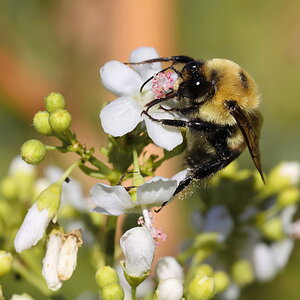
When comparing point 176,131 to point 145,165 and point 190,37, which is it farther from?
point 190,37

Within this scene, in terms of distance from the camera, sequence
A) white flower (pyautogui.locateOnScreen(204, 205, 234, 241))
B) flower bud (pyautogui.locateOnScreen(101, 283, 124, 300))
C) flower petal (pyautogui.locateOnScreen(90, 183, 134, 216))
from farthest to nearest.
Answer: white flower (pyautogui.locateOnScreen(204, 205, 234, 241)), flower bud (pyautogui.locateOnScreen(101, 283, 124, 300)), flower petal (pyautogui.locateOnScreen(90, 183, 134, 216))

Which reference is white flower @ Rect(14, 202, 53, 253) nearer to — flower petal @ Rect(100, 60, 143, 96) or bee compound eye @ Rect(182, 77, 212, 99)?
flower petal @ Rect(100, 60, 143, 96)

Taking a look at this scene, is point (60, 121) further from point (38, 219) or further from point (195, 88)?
point (195, 88)

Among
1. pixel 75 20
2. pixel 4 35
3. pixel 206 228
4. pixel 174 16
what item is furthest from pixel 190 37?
pixel 206 228

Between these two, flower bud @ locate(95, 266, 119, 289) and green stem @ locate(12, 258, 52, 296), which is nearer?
flower bud @ locate(95, 266, 119, 289)

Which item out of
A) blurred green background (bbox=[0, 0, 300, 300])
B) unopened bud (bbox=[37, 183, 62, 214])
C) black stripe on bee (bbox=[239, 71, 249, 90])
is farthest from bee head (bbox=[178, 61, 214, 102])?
blurred green background (bbox=[0, 0, 300, 300])
